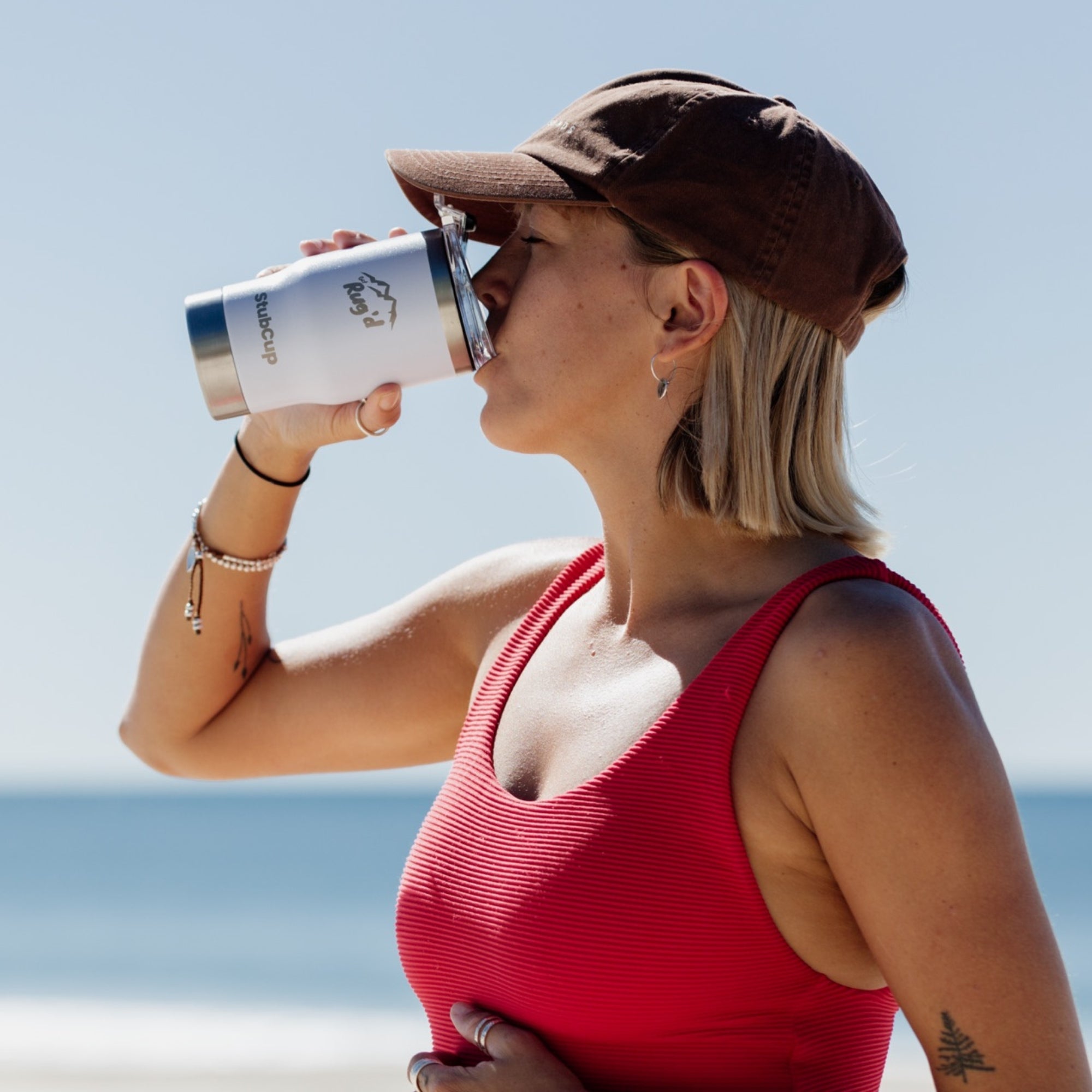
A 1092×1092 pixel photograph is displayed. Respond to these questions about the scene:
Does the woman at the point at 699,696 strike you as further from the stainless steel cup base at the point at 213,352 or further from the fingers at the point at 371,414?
the stainless steel cup base at the point at 213,352

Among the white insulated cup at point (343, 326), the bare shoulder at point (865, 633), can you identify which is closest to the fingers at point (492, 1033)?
the bare shoulder at point (865, 633)

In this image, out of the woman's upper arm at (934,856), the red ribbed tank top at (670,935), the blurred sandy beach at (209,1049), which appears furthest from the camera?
the blurred sandy beach at (209,1049)

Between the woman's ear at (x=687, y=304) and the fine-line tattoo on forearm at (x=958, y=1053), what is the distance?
28.7 inches

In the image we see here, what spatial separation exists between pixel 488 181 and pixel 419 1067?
37.6 inches

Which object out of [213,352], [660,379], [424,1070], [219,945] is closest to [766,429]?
[660,379]

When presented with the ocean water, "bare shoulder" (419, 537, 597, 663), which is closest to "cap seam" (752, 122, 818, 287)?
"bare shoulder" (419, 537, 597, 663)

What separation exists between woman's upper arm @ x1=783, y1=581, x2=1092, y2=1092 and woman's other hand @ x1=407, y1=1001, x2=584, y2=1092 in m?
0.33

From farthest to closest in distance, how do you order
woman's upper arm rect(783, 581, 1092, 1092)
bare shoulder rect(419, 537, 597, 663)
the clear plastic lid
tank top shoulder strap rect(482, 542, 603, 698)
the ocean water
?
the ocean water → bare shoulder rect(419, 537, 597, 663) → tank top shoulder strap rect(482, 542, 603, 698) → the clear plastic lid → woman's upper arm rect(783, 581, 1092, 1092)

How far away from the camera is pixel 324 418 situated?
67.1 inches

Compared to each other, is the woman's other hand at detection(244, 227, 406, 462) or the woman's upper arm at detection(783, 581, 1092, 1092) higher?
the woman's other hand at detection(244, 227, 406, 462)

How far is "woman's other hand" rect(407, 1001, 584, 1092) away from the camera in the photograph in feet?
4.39

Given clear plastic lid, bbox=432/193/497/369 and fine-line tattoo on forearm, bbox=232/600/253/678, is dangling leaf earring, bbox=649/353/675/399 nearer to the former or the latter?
clear plastic lid, bbox=432/193/497/369

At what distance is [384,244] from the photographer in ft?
5.17

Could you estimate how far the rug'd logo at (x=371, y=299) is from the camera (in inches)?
61.1
